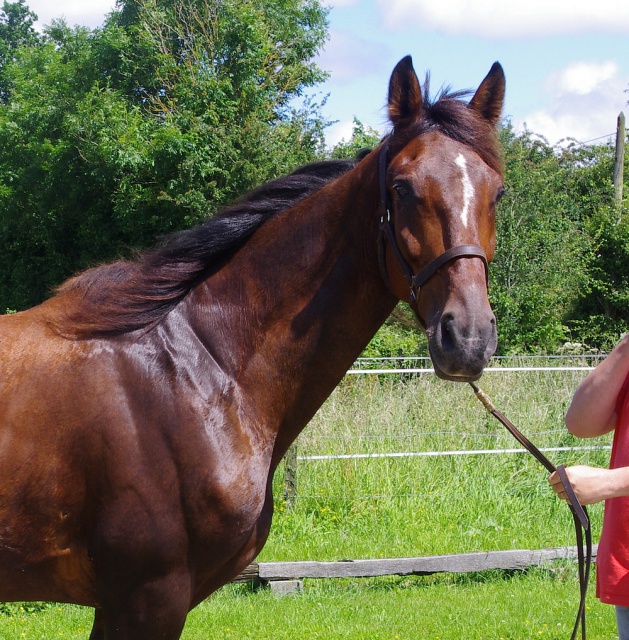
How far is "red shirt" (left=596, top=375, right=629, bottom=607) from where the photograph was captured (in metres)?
2.41

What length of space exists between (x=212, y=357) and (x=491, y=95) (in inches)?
58.4

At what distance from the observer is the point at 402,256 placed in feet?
8.34

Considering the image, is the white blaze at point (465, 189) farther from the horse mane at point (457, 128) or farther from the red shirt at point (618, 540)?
the red shirt at point (618, 540)

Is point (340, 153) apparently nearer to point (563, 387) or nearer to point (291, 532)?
point (563, 387)

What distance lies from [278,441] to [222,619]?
306 cm

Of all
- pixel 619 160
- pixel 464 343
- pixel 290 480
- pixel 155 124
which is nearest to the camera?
pixel 464 343

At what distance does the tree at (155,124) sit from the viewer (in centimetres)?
1719

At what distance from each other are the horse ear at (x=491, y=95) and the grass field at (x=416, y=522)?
3661mm

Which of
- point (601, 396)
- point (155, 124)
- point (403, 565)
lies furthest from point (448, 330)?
point (155, 124)

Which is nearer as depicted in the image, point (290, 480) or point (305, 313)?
point (305, 313)

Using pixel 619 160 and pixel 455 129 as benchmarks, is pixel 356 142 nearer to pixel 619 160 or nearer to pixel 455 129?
pixel 619 160

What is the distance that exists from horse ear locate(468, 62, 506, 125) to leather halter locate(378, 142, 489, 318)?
0.42m

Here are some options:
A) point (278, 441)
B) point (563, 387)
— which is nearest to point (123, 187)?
point (563, 387)

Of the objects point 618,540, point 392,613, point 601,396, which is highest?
point 601,396
